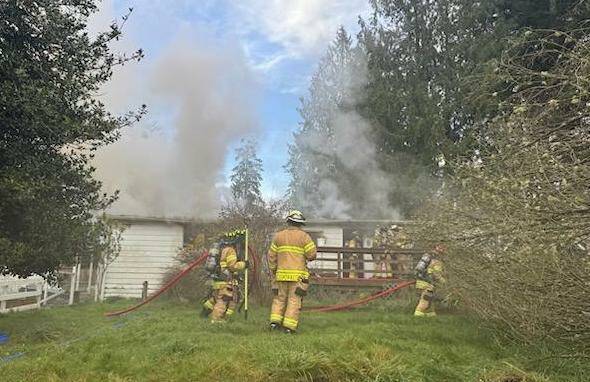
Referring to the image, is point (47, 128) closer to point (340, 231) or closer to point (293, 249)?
point (293, 249)

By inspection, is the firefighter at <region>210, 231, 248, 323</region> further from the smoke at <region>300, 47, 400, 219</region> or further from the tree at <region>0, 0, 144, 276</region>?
the smoke at <region>300, 47, 400, 219</region>

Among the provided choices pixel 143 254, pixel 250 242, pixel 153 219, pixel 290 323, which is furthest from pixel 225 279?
pixel 143 254

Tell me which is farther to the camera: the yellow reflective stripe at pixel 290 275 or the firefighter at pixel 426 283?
the firefighter at pixel 426 283

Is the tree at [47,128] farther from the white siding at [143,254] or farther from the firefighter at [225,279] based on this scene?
the white siding at [143,254]

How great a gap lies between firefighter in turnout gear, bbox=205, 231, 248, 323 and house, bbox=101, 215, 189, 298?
9.31 m

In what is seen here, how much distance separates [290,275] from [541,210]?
4182 mm

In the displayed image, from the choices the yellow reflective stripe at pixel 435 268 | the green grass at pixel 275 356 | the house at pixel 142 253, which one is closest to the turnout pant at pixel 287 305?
the green grass at pixel 275 356

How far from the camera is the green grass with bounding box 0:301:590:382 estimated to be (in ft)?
16.7

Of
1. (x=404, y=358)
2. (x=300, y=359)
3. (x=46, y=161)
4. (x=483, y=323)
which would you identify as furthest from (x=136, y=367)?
(x=483, y=323)

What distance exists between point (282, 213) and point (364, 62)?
1418cm

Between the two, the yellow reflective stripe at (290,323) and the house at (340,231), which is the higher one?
the house at (340,231)

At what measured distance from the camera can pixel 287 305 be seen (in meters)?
7.96

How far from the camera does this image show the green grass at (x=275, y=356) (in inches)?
201

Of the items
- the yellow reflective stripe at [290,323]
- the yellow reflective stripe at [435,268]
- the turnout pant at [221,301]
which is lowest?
the yellow reflective stripe at [290,323]
